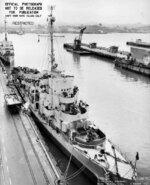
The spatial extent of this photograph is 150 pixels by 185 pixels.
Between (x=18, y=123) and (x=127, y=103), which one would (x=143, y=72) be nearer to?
(x=127, y=103)

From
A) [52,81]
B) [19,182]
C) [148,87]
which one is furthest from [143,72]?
[19,182]

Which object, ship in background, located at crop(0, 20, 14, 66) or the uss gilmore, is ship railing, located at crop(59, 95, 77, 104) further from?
ship in background, located at crop(0, 20, 14, 66)

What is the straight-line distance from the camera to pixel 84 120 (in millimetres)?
24203

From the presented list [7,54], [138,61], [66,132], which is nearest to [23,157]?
[66,132]

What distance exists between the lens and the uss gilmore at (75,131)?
744 inches

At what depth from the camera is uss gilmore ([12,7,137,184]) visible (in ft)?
62.0

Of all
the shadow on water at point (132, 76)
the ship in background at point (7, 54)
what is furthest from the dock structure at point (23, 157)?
A: the ship in background at point (7, 54)

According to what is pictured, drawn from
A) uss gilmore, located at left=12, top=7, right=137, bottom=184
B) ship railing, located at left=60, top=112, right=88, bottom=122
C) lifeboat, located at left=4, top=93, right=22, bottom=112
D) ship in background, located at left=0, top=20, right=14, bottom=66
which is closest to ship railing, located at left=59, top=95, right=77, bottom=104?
uss gilmore, located at left=12, top=7, right=137, bottom=184

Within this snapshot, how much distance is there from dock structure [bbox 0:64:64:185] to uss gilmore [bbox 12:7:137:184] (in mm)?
1847

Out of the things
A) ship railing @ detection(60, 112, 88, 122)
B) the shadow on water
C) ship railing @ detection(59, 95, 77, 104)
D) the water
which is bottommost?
the water

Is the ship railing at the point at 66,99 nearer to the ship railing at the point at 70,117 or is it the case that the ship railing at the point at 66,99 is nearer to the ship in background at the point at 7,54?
the ship railing at the point at 70,117

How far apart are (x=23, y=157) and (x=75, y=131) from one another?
488 cm

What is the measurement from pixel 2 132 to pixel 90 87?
79.1 feet

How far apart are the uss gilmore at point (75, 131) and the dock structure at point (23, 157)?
1847mm
